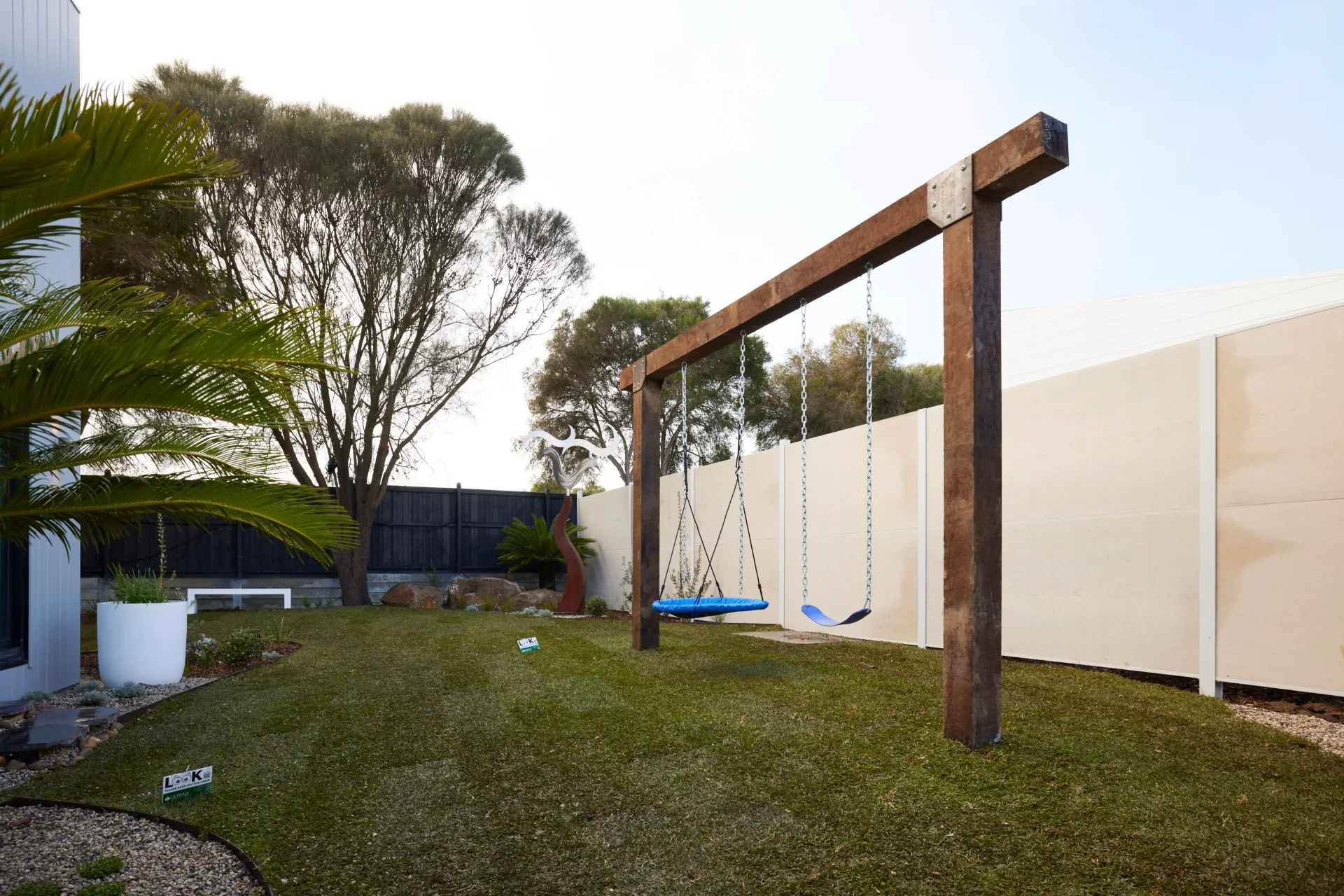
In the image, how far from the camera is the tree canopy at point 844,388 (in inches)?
781

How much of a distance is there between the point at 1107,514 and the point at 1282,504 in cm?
100

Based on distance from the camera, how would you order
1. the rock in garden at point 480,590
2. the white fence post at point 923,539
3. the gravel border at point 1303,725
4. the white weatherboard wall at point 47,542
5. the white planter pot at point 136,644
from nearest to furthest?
the gravel border at point 1303,725 < the white weatherboard wall at point 47,542 < the white planter pot at point 136,644 < the white fence post at point 923,539 < the rock in garden at point 480,590

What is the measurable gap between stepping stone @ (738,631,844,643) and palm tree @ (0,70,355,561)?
4073mm

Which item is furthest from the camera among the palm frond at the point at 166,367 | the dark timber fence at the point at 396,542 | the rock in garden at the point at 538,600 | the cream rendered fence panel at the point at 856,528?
the dark timber fence at the point at 396,542

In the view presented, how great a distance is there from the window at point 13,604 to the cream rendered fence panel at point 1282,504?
697 centimetres

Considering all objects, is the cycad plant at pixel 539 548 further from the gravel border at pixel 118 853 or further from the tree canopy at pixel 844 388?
the gravel border at pixel 118 853

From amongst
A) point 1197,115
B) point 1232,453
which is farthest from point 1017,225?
A: point 1232,453

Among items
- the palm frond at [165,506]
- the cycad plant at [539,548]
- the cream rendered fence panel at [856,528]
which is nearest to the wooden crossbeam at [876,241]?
the cream rendered fence panel at [856,528]

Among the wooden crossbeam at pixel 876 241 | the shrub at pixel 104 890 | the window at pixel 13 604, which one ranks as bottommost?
the shrub at pixel 104 890

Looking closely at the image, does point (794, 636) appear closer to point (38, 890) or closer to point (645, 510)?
point (645, 510)

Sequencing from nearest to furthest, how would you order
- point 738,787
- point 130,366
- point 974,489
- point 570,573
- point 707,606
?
point 130,366 → point 738,787 → point 974,489 → point 707,606 → point 570,573

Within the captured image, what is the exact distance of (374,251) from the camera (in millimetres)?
11773

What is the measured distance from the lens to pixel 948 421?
3.27 metres

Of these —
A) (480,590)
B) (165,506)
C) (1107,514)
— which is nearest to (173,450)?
(165,506)
